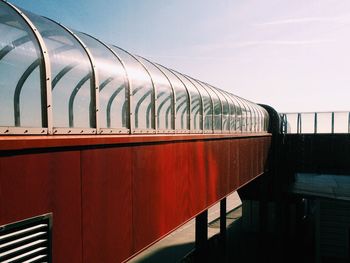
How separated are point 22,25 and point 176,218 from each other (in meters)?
5.65

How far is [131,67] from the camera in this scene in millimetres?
6672

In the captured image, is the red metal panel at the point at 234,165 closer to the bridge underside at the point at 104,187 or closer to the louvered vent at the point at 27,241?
the bridge underside at the point at 104,187

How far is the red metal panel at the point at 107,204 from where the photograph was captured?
500 centimetres

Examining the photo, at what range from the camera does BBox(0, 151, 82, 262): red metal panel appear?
12.3ft

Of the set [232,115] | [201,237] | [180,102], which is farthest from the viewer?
[201,237]

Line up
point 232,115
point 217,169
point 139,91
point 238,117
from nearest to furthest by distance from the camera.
Result: point 139,91, point 217,169, point 232,115, point 238,117

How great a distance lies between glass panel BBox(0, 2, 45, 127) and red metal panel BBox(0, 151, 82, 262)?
579 millimetres

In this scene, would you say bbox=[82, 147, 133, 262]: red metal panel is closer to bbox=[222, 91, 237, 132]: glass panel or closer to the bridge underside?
the bridge underside

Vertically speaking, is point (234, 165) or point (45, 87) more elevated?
point (45, 87)

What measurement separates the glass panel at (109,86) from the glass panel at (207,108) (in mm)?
4485

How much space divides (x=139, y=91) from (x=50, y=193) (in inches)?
124

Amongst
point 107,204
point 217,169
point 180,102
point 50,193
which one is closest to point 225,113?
point 217,169

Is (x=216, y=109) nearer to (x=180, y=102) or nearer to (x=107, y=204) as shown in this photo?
(x=180, y=102)

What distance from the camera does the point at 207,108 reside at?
34.9ft
